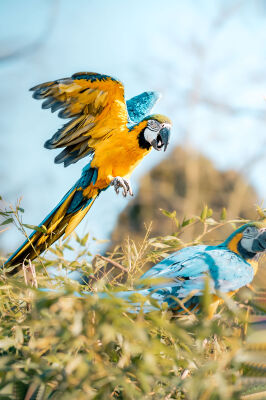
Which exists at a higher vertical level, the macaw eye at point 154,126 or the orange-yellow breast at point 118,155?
the macaw eye at point 154,126

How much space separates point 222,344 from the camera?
2.32 feet

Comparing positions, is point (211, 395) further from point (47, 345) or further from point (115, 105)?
point (115, 105)

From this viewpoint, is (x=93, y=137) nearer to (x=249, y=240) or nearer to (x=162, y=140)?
(x=162, y=140)

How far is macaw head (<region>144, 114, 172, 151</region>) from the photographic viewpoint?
1105mm

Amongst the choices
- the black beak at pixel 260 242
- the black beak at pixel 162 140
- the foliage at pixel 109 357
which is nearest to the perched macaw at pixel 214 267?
the black beak at pixel 260 242

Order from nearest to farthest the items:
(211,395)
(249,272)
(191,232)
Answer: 1. (211,395)
2. (249,272)
3. (191,232)

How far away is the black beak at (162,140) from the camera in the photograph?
3.65ft

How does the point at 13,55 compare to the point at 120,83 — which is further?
the point at 13,55

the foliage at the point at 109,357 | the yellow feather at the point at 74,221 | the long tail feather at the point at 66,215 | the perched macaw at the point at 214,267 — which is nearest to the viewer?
the foliage at the point at 109,357

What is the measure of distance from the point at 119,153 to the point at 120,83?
0.58 ft

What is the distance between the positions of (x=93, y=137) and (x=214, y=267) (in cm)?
45

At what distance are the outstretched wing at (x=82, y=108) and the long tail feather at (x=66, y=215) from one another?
7 cm

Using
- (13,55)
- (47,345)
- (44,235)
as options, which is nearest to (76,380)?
(47,345)

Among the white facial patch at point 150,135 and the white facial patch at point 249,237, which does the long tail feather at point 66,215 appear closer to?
the white facial patch at point 150,135
